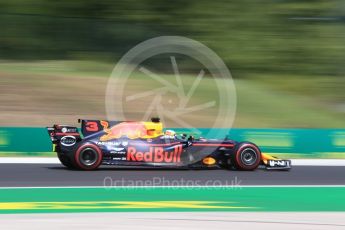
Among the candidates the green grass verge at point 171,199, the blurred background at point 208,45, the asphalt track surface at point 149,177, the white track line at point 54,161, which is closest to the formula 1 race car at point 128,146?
the asphalt track surface at point 149,177

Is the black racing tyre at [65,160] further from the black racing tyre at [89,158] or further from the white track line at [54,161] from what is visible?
the white track line at [54,161]

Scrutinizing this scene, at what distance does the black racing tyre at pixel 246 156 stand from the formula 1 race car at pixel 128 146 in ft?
0.06

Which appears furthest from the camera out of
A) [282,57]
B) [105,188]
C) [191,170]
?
[282,57]

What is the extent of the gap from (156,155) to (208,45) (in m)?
20.0

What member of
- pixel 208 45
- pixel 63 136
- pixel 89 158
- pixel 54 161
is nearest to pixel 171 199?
pixel 89 158

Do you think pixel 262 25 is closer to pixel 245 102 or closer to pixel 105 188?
pixel 245 102

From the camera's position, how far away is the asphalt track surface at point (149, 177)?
35.4ft

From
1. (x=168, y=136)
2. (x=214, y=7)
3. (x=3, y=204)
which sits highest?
(x=214, y=7)

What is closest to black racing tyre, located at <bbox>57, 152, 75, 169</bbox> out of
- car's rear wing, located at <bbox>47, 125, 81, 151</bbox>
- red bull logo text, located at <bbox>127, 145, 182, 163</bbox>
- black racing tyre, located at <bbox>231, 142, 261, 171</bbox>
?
car's rear wing, located at <bbox>47, 125, 81, 151</bbox>

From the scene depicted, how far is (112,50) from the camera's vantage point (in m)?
30.2

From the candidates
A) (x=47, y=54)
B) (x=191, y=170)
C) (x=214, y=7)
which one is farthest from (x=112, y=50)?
(x=191, y=170)

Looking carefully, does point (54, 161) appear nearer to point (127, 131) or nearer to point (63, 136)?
point (63, 136)

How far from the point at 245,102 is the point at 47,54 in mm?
8799

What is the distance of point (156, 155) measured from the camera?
12.2 meters
